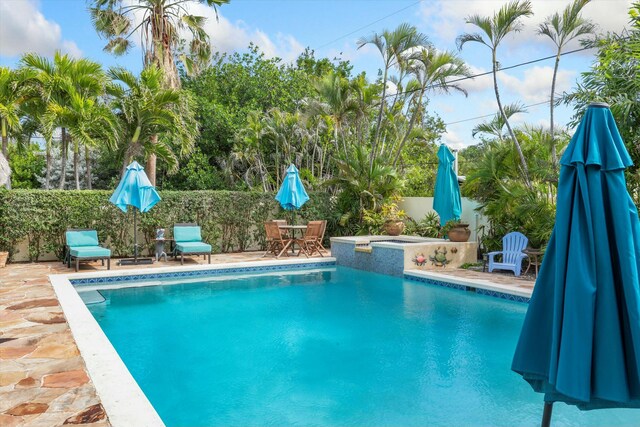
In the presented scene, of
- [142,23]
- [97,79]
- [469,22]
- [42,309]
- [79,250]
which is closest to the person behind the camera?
[42,309]

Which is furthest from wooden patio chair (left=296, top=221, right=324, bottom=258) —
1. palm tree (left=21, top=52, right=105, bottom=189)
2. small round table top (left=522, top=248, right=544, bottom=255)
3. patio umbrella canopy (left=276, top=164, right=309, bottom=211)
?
palm tree (left=21, top=52, right=105, bottom=189)

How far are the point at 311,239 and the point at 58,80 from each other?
7.29m

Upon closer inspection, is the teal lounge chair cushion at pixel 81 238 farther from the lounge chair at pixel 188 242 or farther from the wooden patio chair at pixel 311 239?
the wooden patio chair at pixel 311 239

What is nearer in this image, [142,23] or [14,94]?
[14,94]

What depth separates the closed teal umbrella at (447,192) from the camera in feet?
40.4

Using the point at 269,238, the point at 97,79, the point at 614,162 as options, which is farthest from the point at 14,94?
the point at 614,162

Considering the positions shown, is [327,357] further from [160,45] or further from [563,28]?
[160,45]

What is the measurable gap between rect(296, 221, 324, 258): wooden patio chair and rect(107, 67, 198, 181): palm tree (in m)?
4.29

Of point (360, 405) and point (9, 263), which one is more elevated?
point (9, 263)

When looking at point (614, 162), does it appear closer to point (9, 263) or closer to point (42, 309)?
point (42, 309)

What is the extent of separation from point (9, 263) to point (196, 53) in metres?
8.24

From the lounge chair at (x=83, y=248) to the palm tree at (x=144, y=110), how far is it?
299 cm

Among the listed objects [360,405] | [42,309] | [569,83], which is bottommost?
[360,405]

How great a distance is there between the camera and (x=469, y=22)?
1212cm
